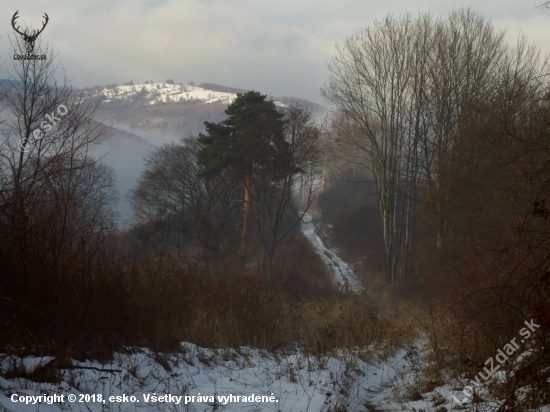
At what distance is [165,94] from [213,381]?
176294 mm

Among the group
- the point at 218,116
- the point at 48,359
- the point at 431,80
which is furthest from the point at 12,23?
the point at 218,116

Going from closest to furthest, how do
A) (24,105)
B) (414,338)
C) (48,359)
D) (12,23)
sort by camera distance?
1. (48,359)
2. (414,338)
3. (12,23)
4. (24,105)

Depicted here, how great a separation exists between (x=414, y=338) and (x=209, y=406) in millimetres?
8880

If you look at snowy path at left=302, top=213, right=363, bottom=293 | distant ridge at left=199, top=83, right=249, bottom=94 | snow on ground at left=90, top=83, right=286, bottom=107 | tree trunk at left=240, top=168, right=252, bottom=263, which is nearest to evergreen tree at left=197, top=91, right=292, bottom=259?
tree trunk at left=240, top=168, right=252, bottom=263

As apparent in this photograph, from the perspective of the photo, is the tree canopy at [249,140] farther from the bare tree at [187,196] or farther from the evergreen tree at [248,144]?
the bare tree at [187,196]

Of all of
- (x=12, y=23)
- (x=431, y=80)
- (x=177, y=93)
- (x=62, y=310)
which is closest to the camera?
(x=62, y=310)

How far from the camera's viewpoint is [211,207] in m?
36.2

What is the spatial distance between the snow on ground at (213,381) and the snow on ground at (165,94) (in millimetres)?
139327

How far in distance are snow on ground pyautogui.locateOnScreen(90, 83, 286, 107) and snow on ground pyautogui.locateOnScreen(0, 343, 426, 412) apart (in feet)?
457

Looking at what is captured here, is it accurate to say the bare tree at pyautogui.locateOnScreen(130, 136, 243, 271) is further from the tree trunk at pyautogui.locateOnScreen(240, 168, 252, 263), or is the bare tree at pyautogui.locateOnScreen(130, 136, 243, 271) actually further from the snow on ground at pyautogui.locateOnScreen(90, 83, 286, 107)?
the snow on ground at pyautogui.locateOnScreen(90, 83, 286, 107)

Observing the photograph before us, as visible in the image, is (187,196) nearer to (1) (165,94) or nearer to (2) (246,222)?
(2) (246,222)

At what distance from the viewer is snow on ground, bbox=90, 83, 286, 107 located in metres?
156

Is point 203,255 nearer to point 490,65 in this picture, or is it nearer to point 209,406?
point 490,65

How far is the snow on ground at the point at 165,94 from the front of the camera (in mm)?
155625
